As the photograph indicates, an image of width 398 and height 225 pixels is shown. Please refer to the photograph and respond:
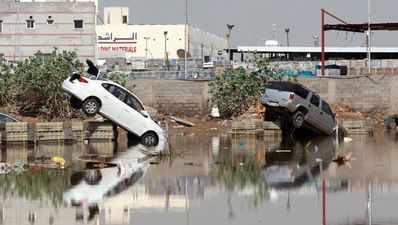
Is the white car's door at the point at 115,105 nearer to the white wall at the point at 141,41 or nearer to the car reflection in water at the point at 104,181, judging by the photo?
the car reflection in water at the point at 104,181

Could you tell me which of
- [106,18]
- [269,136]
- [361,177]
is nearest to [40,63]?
[269,136]

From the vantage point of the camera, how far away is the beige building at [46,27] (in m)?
94.3

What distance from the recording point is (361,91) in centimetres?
4509

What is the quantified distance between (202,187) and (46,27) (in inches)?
3060

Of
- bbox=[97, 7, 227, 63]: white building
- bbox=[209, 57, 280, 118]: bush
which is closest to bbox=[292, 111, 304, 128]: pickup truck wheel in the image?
bbox=[209, 57, 280, 118]: bush

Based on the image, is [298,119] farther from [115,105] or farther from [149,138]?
[115,105]

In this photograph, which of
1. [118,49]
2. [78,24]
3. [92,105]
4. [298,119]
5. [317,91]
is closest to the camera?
[92,105]

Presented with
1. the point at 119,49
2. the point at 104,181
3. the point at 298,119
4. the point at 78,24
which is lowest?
the point at 104,181

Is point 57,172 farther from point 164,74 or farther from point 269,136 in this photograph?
point 164,74

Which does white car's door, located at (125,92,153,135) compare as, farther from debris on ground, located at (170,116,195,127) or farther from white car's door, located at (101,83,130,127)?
debris on ground, located at (170,116,195,127)

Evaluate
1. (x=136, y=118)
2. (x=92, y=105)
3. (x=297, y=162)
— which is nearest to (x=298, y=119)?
(x=136, y=118)

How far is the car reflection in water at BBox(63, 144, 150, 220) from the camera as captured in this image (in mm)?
17297

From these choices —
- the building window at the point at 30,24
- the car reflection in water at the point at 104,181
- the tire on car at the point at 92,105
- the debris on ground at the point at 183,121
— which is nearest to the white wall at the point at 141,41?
the building window at the point at 30,24

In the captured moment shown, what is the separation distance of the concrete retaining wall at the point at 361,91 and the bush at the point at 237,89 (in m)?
2.66
